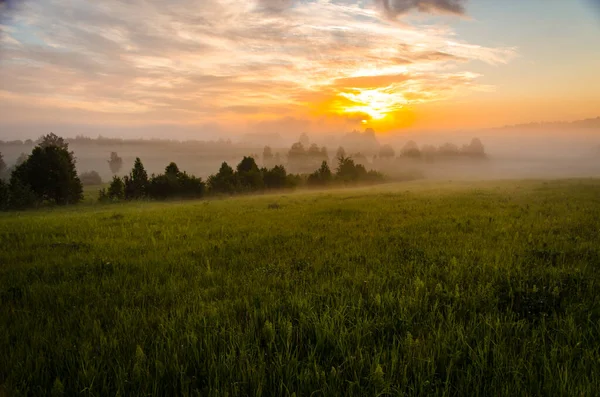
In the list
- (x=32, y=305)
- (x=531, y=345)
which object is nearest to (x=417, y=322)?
(x=531, y=345)

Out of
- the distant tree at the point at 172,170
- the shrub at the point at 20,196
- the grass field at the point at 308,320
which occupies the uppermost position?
the distant tree at the point at 172,170

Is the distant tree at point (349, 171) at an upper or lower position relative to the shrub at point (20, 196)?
upper

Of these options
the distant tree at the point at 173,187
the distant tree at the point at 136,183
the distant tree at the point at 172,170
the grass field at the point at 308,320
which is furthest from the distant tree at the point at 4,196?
the grass field at the point at 308,320

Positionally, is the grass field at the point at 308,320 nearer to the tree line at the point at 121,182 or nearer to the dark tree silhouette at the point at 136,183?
the tree line at the point at 121,182

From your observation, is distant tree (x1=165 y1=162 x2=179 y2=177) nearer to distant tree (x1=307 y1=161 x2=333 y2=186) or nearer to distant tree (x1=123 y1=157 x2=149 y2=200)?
distant tree (x1=123 y1=157 x2=149 y2=200)

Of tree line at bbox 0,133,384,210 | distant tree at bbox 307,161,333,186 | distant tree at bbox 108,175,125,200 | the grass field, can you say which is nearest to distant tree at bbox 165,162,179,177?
tree line at bbox 0,133,384,210

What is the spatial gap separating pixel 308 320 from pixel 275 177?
83.7 m

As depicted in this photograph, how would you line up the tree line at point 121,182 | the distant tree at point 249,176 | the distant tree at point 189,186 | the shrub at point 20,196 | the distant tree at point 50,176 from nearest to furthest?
1. the shrub at point 20,196
2. the tree line at point 121,182
3. the distant tree at point 50,176
4. the distant tree at point 189,186
5. the distant tree at point 249,176

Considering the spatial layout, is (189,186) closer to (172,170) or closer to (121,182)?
(172,170)

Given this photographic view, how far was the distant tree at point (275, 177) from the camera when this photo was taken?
3393 inches

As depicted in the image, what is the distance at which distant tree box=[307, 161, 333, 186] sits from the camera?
4104 inches

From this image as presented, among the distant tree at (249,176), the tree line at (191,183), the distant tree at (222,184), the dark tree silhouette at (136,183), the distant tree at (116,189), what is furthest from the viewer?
the distant tree at (249,176)

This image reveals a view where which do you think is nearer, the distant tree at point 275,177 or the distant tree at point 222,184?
the distant tree at point 222,184

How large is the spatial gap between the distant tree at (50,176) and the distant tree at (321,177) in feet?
219
